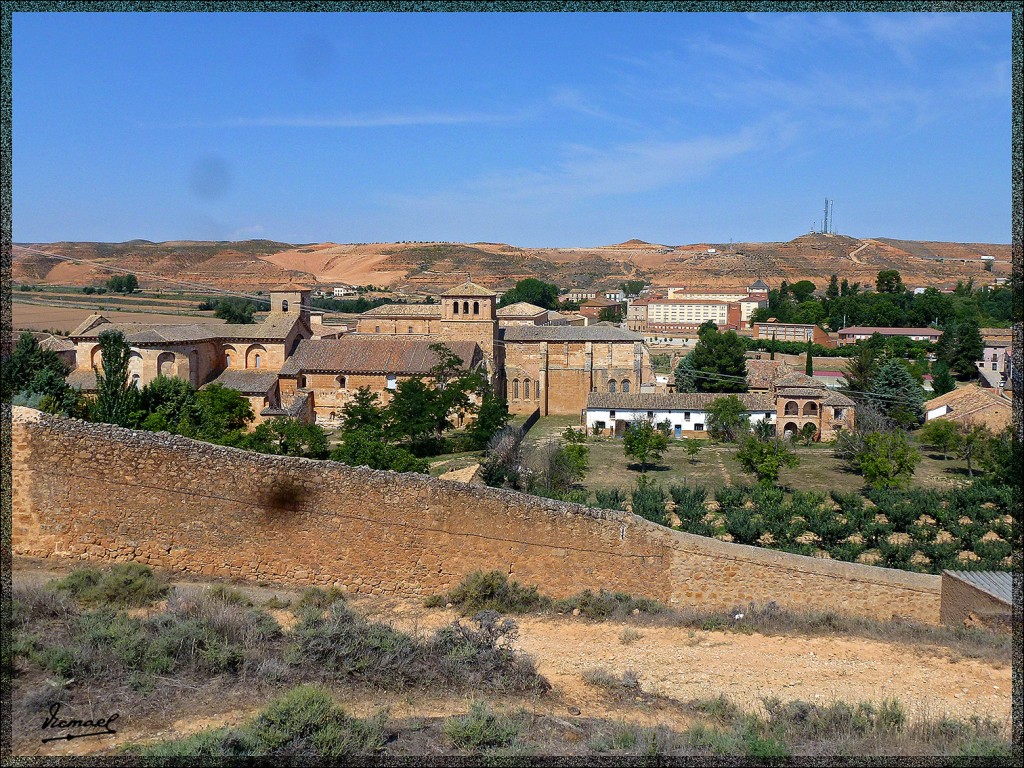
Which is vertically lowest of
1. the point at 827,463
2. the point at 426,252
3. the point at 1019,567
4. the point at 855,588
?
the point at 827,463

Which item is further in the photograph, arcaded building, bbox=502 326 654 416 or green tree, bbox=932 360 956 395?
green tree, bbox=932 360 956 395

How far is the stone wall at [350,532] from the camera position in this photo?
8.37m

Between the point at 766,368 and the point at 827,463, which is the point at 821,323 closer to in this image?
the point at 766,368

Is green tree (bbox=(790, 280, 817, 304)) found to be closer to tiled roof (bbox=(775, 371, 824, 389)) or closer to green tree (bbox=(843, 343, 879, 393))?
green tree (bbox=(843, 343, 879, 393))

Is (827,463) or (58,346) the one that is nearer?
(827,463)

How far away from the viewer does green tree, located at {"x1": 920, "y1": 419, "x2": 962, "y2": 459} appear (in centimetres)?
2770

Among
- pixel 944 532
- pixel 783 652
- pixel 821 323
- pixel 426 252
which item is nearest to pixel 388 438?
pixel 944 532

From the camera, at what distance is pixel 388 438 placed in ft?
76.9

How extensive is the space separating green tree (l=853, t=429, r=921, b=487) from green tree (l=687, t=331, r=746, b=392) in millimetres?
18379

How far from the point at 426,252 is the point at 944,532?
124m

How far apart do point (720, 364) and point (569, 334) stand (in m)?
11.3

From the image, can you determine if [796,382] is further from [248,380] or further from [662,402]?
[248,380]

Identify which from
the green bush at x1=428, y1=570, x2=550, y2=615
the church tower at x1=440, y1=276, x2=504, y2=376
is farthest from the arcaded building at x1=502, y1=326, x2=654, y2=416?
the green bush at x1=428, y1=570, x2=550, y2=615
